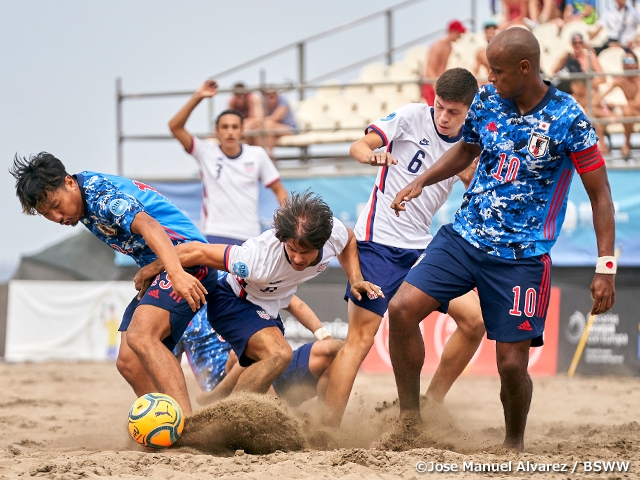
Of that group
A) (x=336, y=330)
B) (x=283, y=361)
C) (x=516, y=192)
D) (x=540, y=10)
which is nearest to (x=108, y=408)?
(x=283, y=361)

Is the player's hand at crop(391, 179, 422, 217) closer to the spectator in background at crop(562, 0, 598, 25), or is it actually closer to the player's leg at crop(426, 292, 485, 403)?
the player's leg at crop(426, 292, 485, 403)

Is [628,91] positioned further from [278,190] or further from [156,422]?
[156,422]

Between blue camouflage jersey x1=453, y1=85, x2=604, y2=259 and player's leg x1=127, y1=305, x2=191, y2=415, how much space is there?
1.97 metres

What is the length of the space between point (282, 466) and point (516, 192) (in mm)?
2018

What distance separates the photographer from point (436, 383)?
5812 millimetres

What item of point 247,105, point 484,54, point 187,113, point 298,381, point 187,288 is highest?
point 484,54

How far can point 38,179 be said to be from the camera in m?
4.93

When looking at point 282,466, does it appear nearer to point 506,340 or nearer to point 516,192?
point 506,340

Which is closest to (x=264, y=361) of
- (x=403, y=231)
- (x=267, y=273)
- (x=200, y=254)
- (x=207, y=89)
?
(x=267, y=273)

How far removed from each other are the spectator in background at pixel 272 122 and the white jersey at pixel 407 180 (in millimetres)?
6721

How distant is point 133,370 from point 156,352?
324 mm

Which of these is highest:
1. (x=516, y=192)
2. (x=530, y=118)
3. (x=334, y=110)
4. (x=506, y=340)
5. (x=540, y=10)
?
(x=540, y=10)

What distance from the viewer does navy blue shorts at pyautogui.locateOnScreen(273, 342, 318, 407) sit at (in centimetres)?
580

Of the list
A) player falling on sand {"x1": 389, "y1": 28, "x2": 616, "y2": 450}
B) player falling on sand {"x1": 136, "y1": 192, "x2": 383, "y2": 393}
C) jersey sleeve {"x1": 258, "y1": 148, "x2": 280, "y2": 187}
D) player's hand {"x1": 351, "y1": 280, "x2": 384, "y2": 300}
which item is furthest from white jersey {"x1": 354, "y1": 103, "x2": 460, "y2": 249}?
jersey sleeve {"x1": 258, "y1": 148, "x2": 280, "y2": 187}
